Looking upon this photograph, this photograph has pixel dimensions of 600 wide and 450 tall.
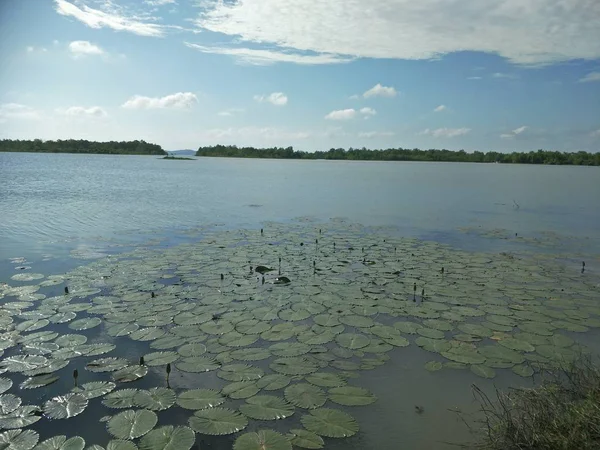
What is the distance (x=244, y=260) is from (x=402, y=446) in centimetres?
622

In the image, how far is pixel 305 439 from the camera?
3.53 m

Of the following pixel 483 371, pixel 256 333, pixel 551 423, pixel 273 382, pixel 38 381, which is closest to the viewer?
pixel 551 423

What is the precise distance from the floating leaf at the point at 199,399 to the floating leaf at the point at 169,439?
0.36 m

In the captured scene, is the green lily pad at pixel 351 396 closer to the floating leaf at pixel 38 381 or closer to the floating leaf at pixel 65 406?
the floating leaf at pixel 65 406

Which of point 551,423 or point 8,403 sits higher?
point 551,423

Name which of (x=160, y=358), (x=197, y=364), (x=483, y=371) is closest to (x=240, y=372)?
(x=197, y=364)

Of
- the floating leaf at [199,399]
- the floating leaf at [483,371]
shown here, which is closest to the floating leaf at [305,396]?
the floating leaf at [199,399]

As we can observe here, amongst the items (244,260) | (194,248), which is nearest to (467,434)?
(244,260)

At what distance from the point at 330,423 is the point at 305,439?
0.32 meters

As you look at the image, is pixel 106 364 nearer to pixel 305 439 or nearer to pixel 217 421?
pixel 217 421

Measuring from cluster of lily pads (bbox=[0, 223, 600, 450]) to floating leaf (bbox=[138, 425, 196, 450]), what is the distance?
0.04 feet

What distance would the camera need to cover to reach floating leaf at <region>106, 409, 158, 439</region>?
347 centimetres

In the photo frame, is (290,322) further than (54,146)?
No

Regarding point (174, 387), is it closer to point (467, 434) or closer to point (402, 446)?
point (402, 446)
